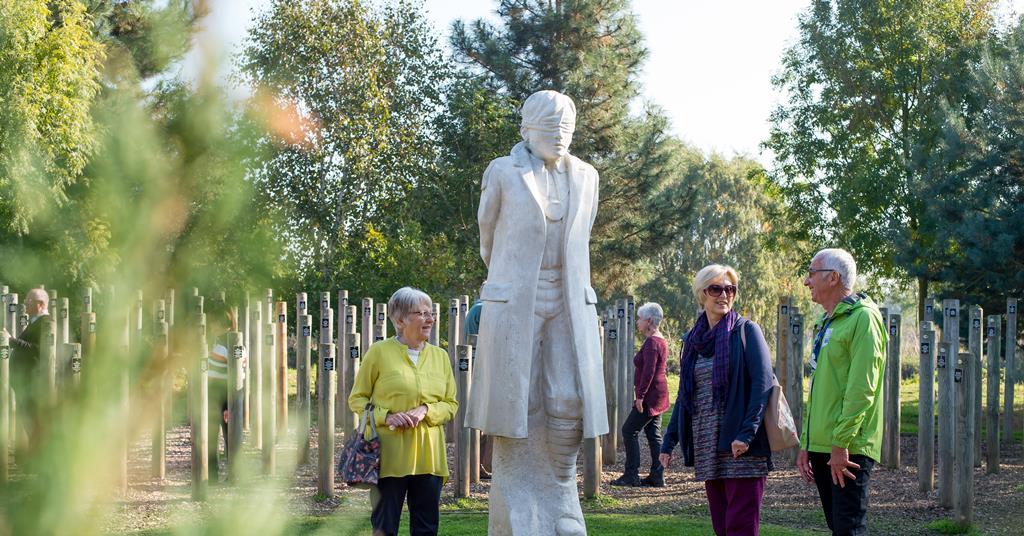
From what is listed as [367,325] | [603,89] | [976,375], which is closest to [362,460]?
[976,375]

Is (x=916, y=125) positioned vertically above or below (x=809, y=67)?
below

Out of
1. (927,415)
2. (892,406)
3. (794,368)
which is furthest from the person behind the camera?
(794,368)

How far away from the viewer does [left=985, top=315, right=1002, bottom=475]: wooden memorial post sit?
41.4 feet

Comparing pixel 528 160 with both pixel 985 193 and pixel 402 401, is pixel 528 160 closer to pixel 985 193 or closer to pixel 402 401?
pixel 402 401

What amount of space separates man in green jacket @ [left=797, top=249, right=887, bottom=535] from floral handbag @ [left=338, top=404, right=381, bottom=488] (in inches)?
89.4

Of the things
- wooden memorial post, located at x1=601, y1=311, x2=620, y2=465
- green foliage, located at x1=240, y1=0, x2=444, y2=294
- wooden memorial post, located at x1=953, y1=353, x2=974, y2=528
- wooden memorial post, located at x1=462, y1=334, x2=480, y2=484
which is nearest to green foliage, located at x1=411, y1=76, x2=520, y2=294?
green foliage, located at x1=240, y1=0, x2=444, y2=294

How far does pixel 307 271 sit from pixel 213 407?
53 centimetres

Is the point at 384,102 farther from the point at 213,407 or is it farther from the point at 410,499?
the point at 213,407

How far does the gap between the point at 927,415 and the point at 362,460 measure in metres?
7.16

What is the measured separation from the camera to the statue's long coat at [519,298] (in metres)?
5.71

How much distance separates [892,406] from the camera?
12617 millimetres

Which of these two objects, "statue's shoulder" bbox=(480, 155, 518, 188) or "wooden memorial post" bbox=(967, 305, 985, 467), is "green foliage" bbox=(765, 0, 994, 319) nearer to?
"wooden memorial post" bbox=(967, 305, 985, 467)

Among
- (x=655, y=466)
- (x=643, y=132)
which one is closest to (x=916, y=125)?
(x=643, y=132)

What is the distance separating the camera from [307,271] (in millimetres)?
1262
